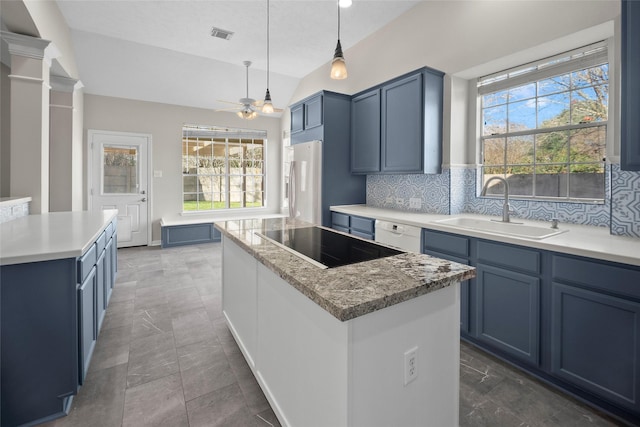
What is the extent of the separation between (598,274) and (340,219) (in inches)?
102

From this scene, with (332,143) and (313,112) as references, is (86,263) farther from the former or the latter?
(313,112)

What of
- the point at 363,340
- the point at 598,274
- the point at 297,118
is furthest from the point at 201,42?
the point at 598,274

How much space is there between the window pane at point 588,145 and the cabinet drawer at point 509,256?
1.15 m

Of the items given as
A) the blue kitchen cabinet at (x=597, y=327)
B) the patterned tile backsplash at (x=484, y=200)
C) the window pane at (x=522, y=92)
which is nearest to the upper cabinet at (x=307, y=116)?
the patterned tile backsplash at (x=484, y=200)

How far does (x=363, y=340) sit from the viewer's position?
1.01 metres

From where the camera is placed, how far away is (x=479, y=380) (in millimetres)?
1951

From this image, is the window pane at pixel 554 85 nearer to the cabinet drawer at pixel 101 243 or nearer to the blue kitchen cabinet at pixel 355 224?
the blue kitchen cabinet at pixel 355 224

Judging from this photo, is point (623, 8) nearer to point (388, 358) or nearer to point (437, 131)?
Result: point (437, 131)

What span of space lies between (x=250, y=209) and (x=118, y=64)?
3.43 metres

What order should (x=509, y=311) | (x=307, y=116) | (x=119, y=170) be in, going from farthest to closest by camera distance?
(x=119, y=170), (x=307, y=116), (x=509, y=311)

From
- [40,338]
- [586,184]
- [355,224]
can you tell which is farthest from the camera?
[355,224]

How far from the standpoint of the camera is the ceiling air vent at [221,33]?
13.3 feet

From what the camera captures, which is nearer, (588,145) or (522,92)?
(588,145)

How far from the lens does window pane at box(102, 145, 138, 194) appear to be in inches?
214
